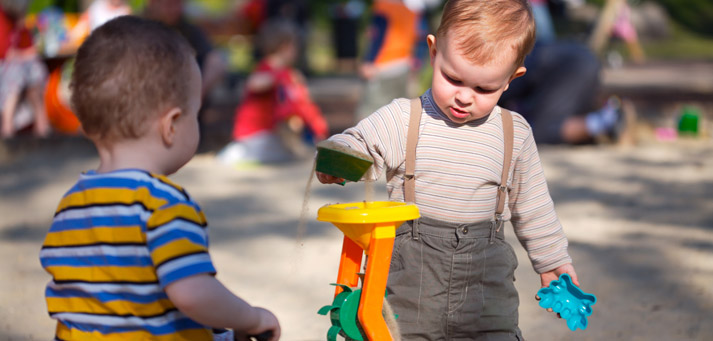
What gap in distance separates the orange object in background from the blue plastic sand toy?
20.5 feet

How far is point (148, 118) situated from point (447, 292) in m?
0.94

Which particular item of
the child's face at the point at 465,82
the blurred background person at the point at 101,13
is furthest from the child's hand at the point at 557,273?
the blurred background person at the point at 101,13

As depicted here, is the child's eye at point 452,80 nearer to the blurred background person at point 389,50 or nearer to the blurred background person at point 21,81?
the blurred background person at point 389,50

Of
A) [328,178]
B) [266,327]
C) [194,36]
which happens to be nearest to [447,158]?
[328,178]

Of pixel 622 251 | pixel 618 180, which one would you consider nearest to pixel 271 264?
pixel 622 251

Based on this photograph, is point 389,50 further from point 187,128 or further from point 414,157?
point 187,128

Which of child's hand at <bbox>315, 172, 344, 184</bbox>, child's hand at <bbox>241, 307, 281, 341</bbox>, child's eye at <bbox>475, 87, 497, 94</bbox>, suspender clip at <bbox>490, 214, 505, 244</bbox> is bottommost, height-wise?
suspender clip at <bbox>490, 214, 505, 244</bbox>

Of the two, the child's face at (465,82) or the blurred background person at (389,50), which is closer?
the child's face at (465,82)

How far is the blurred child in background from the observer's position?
6234mm

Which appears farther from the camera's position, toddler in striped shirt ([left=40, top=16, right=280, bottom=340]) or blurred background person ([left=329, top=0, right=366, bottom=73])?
blurred background person ([left=329, top=0, right=366, bottom=73])

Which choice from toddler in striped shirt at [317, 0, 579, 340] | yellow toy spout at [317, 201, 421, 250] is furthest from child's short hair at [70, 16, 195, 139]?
toddler in striped shirt at [317, 0, 579, 340]

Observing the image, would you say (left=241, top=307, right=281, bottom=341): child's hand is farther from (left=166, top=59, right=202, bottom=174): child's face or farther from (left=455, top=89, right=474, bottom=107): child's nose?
(left=455, top=89, right=474, bottom=107): child's nose

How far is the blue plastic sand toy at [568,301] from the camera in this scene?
2094 mm

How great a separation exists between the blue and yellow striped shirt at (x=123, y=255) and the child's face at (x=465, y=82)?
79 cm
